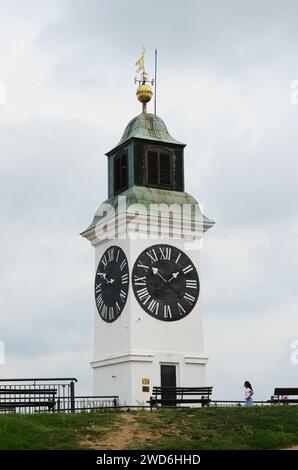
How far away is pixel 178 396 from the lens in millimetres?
44875

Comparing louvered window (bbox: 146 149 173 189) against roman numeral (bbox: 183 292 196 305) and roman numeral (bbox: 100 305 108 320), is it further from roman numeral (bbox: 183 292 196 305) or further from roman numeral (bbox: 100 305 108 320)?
roman numeral (bbox: 100 305 108 320)

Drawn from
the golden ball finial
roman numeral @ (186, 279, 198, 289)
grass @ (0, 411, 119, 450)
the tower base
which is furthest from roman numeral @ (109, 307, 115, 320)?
grass @ (0, 411, 119, 450)

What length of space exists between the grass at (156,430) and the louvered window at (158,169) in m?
15.2

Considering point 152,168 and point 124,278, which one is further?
point 152,168

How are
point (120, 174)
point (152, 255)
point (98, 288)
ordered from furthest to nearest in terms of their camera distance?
point (120, 174), point (98, 288), point (152, 255)

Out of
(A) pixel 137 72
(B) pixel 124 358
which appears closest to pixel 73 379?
(B) pixel 124 358

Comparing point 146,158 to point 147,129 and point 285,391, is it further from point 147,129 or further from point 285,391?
point 285,391

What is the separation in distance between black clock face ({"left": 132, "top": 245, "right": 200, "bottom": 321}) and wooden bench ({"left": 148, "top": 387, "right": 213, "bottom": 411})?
3.54 metres

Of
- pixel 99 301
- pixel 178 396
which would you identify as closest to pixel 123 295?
pixel 99 301

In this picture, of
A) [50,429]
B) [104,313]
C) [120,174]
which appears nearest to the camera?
[50,429]

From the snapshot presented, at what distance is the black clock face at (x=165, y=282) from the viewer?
153ft

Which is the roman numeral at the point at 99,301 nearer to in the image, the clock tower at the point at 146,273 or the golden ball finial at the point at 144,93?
the clock tower at the point at 146,273

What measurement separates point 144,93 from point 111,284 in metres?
9.19
